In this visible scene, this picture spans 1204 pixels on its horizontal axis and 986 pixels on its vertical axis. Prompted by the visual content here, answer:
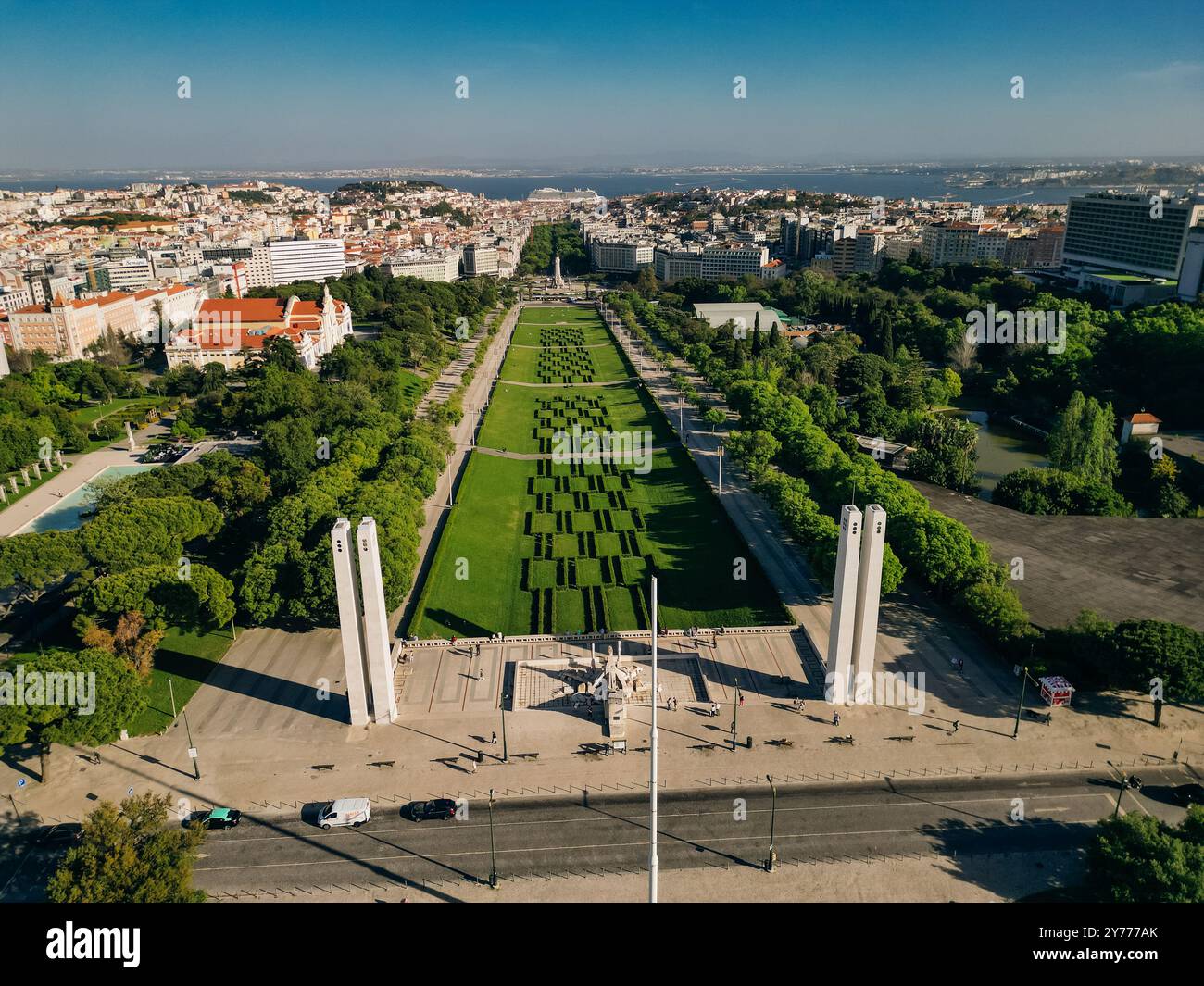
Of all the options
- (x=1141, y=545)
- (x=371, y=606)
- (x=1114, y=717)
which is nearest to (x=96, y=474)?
(x=371, y=606)

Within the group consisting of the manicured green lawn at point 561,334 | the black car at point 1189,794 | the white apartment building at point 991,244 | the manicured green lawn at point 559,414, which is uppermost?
the white apartment building at point 991,244

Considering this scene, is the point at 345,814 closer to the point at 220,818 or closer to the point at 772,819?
the point at 220,818

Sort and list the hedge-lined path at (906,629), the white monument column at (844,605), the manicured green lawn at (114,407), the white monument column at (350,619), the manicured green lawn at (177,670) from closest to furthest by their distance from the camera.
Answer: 1. the white monument column at (350,619)
2. the white monument column at (844,605)
3. the manicured green lawn at (177,670)
4. the hedge-lined path at (906,629)
5. the manicured green lawn at (114,407)

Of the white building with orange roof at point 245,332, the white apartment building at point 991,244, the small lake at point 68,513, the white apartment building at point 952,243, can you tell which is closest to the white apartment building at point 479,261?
the white building with orange roof at point 245,332

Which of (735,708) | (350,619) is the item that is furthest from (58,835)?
(735,708)

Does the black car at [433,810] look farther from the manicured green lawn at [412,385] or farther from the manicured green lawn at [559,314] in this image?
the manicured green lawn at [559,314]

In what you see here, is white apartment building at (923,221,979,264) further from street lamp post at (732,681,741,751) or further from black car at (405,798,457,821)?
black car at (405,798,457,821)

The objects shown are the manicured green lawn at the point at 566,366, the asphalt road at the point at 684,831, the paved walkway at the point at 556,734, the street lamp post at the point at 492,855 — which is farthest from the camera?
the manicured green lawn at the point at 566,366
